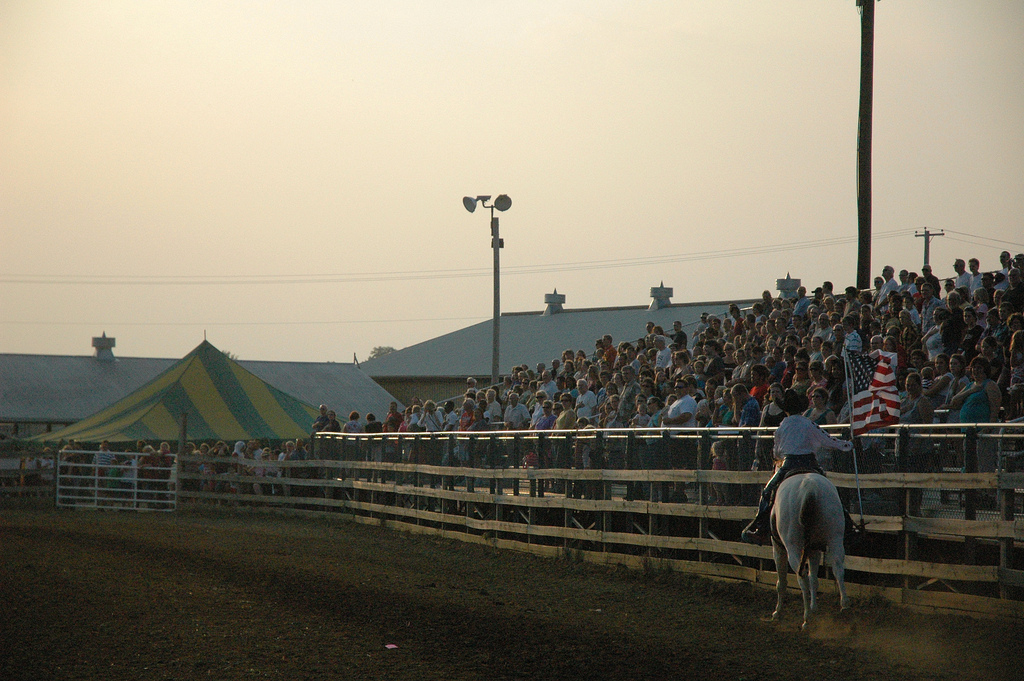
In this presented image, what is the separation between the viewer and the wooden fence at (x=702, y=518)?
10.0 m

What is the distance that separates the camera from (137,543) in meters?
17.4

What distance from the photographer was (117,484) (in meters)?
28.5

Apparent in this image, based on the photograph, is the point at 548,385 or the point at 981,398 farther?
the point at 548,385

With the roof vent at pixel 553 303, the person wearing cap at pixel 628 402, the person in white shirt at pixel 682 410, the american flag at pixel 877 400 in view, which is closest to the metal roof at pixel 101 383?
the roof vent at pixel 553 303

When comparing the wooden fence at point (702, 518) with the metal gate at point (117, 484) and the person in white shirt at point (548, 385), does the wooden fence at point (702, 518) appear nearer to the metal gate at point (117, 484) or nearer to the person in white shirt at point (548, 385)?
the person in white shirt at point (548, 385)

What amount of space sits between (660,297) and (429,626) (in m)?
44.3

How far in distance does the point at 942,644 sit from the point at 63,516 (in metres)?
19.6

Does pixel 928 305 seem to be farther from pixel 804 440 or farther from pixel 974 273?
pixel 804 440

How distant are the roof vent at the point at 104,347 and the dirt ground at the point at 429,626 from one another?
40.4m

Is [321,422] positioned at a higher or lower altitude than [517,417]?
lower

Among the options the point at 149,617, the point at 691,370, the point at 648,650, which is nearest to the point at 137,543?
the point at 149,617

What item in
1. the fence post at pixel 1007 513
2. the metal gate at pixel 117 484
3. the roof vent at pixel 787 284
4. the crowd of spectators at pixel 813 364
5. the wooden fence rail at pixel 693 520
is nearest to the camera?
the fence post at pixel 1007 513

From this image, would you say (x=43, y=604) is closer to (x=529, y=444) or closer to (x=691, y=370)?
(x=529, y=444)

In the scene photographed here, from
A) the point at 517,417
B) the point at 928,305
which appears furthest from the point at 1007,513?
the point at 517,417
